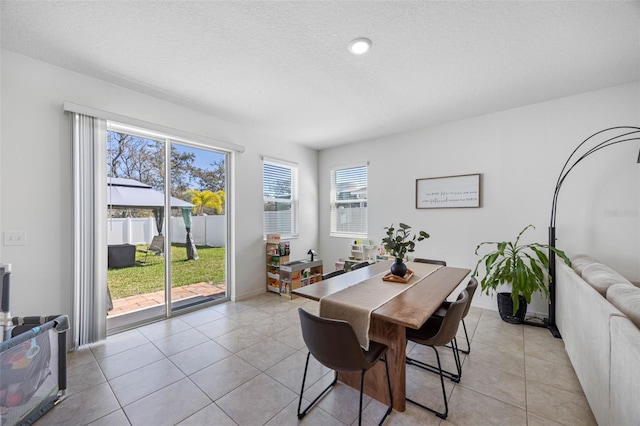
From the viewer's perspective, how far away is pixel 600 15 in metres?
1.75

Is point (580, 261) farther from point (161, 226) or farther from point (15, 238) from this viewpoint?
point (15, 238)

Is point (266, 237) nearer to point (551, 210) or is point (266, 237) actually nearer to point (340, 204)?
point (340, 204)

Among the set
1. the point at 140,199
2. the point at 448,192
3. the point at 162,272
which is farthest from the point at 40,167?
the point at 448,192

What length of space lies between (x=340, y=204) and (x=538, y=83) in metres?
3.19

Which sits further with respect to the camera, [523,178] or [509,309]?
[523,178]

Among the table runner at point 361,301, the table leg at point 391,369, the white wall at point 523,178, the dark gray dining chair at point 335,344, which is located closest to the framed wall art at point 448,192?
the white wall at point 523,178

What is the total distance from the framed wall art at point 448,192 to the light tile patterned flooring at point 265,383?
1619mm

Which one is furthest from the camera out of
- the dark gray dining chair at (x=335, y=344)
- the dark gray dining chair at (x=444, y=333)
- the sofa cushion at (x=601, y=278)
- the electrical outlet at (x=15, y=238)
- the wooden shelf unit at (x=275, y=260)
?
the wooden shelf unit at (x=275, y=260)

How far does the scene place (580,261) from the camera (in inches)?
100

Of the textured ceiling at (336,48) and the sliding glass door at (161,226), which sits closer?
the textured ceiling at (336,48)

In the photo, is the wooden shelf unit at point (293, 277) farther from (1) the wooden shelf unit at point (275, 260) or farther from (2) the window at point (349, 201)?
(2) the window at point (349, 201)

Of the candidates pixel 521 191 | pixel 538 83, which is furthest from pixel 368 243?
pixel 538 83

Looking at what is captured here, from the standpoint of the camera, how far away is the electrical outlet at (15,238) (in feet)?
6.97

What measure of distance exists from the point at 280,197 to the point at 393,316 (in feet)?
11.3
